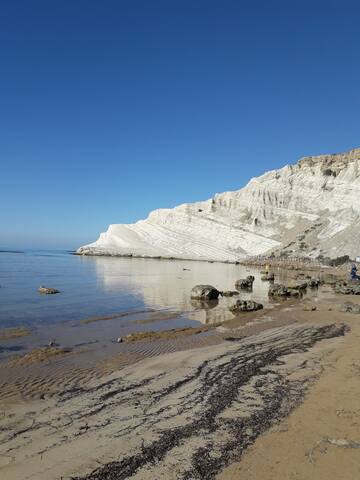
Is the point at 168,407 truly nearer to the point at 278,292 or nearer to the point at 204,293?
the point at 204,293

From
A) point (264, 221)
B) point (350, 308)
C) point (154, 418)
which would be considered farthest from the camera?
point (264, 221)

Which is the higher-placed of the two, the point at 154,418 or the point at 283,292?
the point at 283,292

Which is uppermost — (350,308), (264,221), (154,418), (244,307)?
(264,221)

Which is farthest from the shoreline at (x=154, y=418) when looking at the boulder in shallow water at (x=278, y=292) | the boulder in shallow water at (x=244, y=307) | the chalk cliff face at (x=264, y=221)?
the chalk cliff face at (x=264, y=221)

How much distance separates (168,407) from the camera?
582cm

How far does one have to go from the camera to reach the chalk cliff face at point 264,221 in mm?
59219

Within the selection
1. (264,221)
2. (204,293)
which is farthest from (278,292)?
(264,221)

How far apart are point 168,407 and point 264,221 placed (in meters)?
64.6

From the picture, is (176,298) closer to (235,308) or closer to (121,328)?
(235,308)

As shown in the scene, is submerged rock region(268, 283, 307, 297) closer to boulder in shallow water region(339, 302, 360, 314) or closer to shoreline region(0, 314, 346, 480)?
boulder in shallow water region(339, 302, 360, 314)

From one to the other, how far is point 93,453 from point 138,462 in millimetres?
549

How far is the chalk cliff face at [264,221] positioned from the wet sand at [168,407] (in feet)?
158

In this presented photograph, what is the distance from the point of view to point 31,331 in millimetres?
11328

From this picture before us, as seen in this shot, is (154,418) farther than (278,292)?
No
